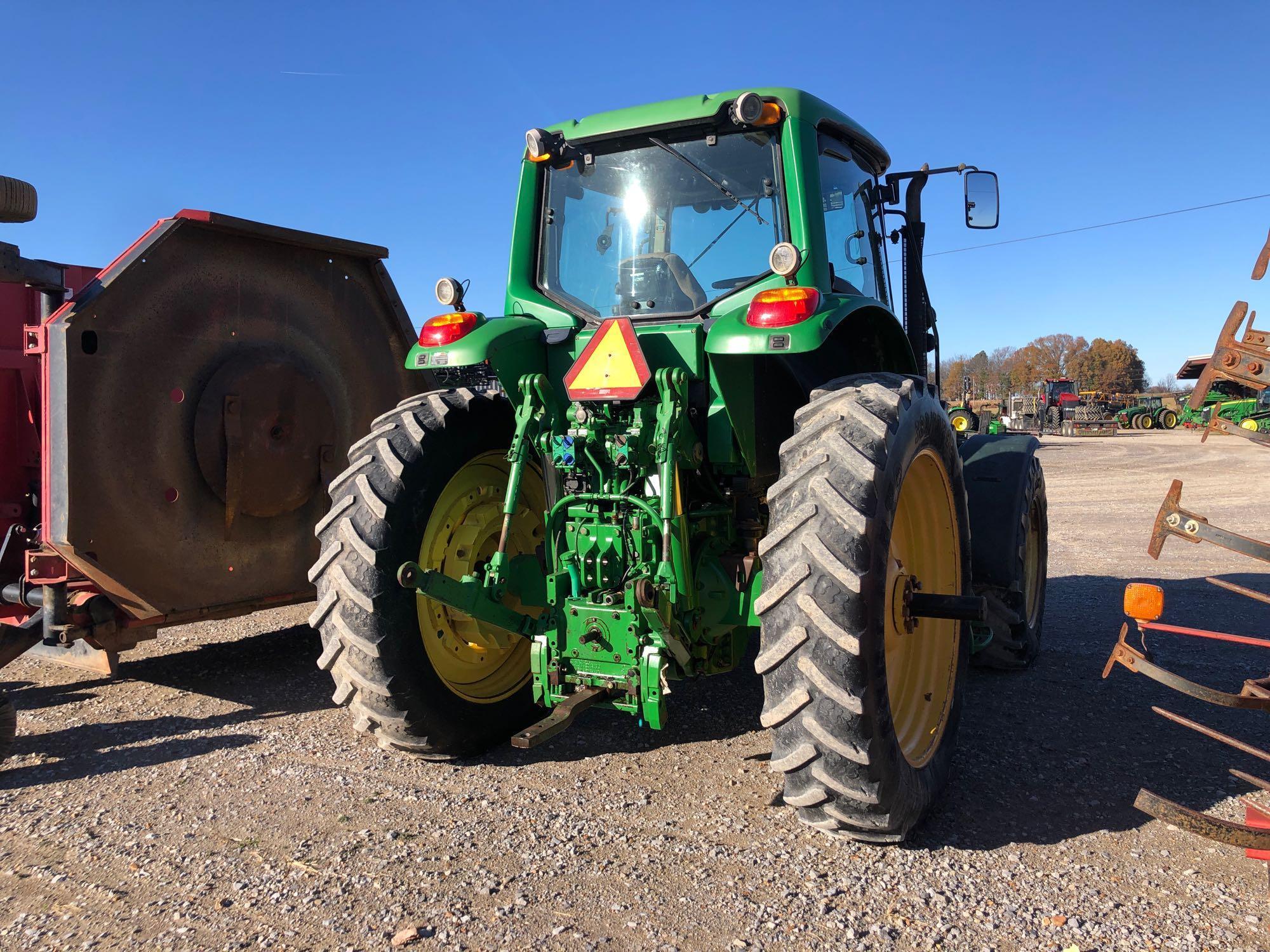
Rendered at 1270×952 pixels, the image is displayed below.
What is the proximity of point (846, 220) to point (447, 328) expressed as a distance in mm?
1900

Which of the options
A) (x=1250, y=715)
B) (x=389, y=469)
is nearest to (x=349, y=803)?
(x=389, y=469)

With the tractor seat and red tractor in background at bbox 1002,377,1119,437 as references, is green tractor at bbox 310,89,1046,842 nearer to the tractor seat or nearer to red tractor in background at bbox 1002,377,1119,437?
the tractor seat

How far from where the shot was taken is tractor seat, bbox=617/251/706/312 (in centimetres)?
363

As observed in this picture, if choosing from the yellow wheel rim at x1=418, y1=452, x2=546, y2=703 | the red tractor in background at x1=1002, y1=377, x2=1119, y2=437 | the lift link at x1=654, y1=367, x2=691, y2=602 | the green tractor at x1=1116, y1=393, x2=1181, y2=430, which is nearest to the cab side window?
the lift link at x1=654, y1=367, x2=691, y2=602

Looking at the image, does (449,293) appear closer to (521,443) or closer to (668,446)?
(521,443)

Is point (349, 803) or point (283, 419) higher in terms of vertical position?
point (283, 419)

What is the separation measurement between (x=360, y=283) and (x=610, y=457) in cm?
309

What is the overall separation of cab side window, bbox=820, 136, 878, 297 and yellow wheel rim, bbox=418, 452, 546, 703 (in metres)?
1.69

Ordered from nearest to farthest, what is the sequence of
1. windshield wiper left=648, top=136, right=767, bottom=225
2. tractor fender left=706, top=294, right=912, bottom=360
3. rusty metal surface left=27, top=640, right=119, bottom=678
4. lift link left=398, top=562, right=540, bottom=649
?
1. tractor fender left=706, top=294, right=912, bottom=360
2. lift link left=398, top=562, right=540, bottom=649
3. windshield wiper left=648, top=136, right=767, bottom=225
4. rusty metal surface left=27, top=640, right=119, bottom=678

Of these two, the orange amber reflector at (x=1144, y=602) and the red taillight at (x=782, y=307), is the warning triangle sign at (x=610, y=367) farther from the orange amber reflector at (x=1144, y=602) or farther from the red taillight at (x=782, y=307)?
the orange amber reflector at (x=1144, y=602)

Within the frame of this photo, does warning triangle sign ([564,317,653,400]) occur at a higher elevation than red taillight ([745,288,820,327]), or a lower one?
lower

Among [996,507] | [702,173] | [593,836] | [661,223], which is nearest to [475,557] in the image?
[593,836]

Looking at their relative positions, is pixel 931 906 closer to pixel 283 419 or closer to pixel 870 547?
pixel 870 547

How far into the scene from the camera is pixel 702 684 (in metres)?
4.72
